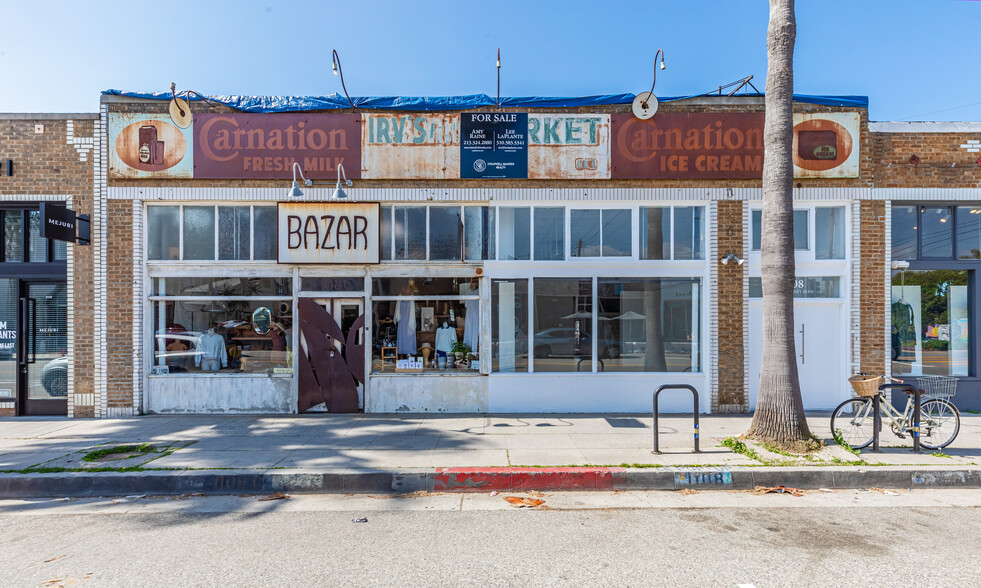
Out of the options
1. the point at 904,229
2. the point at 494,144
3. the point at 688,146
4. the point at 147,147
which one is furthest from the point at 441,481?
the point at 904,229

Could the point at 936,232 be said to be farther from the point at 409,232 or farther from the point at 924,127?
the point at 409,232

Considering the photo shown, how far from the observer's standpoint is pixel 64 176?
9.06 meters

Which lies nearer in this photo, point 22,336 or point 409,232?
point 22,336

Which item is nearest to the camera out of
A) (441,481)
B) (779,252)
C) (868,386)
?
(441,481)

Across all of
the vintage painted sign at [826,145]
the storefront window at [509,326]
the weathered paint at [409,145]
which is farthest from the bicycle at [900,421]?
the weathered paint at [409,145]

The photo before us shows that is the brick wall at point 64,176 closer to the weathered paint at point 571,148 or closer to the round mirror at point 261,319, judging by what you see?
the round mirror at point 261,319

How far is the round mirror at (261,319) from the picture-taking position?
944cm

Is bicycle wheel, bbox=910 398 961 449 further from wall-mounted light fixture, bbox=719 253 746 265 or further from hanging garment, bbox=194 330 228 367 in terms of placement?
hanging garment, bbox=194 330 228 367

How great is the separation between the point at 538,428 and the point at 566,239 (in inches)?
139

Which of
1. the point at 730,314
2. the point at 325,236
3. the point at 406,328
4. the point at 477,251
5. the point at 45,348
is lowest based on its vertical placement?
the point at 45,348

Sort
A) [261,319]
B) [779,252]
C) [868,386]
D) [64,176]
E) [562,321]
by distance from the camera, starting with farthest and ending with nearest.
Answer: [261,319] → [562,321] → [64,176] → [779,252] → [868,386]

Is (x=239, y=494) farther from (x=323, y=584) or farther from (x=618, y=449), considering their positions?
(x=618, y=449)

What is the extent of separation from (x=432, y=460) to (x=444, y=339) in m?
3.50

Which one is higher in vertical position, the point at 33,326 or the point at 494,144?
the point at 494,144
